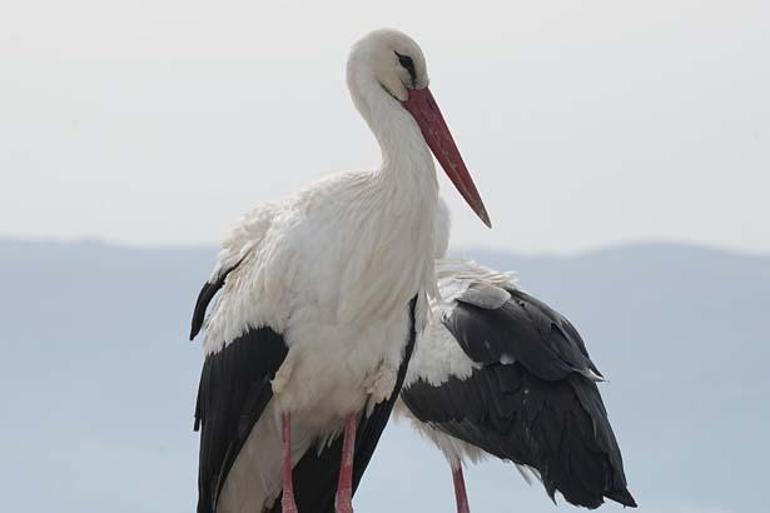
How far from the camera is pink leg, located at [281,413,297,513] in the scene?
701 cm

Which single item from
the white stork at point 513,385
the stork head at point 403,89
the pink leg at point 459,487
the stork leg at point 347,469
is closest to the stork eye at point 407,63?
the stork head at point 403,89

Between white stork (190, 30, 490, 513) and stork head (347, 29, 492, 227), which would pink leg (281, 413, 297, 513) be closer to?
white stork (190, 30, 490, 513)

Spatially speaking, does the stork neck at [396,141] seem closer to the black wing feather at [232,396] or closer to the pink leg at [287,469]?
the black wing feather at [232,396]

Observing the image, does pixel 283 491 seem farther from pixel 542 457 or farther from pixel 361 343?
pixel 542 457

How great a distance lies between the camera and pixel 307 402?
694 cm

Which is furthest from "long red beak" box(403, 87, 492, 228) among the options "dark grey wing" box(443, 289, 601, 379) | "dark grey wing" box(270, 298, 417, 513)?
"dark grey wing" box(443, 289, 601, 379)

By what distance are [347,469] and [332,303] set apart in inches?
31.7

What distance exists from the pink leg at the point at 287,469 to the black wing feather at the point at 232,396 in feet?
0.35

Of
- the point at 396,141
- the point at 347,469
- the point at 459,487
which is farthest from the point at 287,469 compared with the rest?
the point at 459,487

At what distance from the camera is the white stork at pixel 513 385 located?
8438mm

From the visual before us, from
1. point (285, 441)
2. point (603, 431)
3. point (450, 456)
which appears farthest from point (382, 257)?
point (450, 456)

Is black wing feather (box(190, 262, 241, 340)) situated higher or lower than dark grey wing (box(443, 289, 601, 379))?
higher

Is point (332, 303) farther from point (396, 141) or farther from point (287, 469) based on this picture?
point (287, 469)

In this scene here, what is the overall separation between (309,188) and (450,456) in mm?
3095
